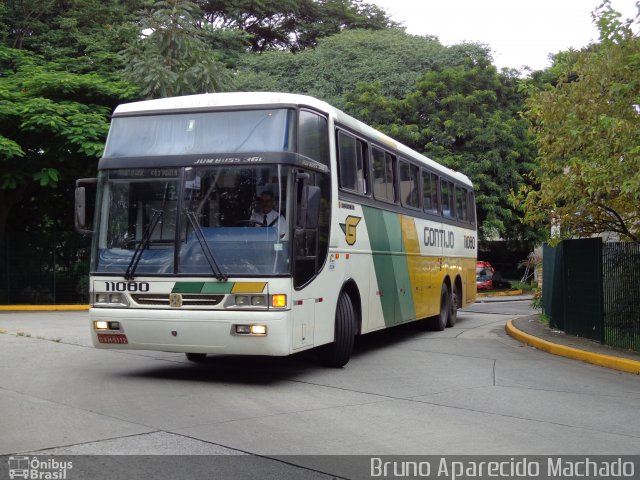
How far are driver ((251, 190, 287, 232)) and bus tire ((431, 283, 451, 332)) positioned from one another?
28.6 ft

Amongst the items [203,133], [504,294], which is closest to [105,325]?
[203,133]

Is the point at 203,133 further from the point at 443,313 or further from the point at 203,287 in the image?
the point at 443,313

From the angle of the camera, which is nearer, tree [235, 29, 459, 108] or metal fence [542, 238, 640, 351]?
metal fence [542, 238, 640, 351]

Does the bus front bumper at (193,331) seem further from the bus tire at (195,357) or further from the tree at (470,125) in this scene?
the tree at (470,125)

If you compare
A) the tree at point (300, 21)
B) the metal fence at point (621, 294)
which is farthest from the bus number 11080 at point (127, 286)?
the tree at point (300, 21)

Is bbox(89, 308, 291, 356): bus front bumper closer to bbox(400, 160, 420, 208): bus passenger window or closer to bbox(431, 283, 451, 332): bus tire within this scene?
bbox(400, 160, 420, 208): bus passenger window

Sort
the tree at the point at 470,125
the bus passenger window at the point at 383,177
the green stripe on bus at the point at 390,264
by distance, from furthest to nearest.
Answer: the tree at the point at 470,125 < the bus passenger window at the point at 383,177 < the green stripe on bus at the point at 390,264

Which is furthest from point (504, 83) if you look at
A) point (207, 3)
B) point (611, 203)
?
point (611, 203)

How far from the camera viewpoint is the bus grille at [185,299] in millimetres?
9508

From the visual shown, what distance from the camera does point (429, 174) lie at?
16.9m

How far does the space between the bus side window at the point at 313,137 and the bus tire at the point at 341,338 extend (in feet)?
6.61

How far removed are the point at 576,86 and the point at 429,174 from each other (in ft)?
13.0

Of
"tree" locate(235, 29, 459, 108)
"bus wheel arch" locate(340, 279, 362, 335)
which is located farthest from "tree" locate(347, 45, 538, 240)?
"bus wheel arch" locate(340, 279, 362, 335)

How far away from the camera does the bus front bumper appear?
9.38 metres
